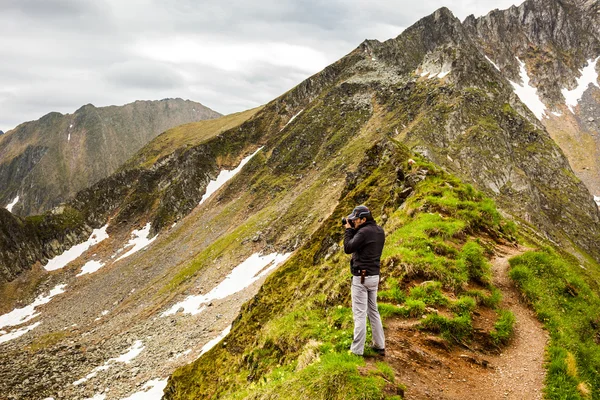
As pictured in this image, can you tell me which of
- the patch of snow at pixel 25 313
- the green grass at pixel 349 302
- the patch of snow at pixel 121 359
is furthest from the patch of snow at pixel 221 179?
the green grass at pixel 349 302

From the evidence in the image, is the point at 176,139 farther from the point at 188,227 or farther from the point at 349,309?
the point at 349,309

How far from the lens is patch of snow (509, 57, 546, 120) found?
144 meters

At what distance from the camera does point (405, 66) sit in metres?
105

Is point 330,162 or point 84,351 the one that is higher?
point 330,162

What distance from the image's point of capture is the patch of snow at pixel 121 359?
139 ft

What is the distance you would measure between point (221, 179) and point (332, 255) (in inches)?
3694

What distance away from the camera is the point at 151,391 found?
109 feet

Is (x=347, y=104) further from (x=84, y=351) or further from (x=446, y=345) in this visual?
(x=446, y=345)

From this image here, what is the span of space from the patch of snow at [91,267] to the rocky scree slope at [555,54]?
544 ft

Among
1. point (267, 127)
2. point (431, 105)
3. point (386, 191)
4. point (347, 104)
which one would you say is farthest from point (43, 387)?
point (267, 127)

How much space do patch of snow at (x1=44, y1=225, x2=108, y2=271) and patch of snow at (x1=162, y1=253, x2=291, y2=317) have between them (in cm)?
8029

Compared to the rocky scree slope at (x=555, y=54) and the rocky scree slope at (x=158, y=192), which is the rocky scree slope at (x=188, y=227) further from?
the rocky scree slope at (x=555, y=54)

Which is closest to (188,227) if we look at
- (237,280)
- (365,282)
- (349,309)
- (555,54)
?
(237,280)

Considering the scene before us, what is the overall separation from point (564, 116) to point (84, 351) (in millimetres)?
177286
